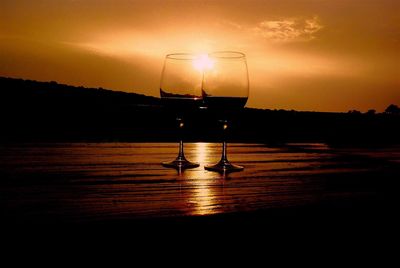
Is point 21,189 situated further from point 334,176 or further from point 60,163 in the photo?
point 334,176

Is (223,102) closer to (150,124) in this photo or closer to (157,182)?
(157,182)

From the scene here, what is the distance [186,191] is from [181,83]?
0.47m

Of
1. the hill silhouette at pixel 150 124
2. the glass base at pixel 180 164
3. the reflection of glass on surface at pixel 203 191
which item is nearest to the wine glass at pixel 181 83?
the glass base at pixel 180 164

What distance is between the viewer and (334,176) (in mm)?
1576

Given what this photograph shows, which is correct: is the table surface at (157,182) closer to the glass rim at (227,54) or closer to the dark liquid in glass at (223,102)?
the dark liquid in glass at (223,102)

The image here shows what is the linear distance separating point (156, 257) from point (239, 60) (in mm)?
729

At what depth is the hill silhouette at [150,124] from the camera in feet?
12.7

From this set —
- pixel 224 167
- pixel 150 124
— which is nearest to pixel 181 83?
pixel 224 167

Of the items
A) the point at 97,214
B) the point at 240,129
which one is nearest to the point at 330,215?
the point at 97,214

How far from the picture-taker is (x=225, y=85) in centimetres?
156

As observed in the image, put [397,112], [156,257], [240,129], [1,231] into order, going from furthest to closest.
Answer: [397,112] < [240,129] < [156,257] < [1,231]

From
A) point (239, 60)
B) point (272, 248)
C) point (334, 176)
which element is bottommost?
point (272, 248)

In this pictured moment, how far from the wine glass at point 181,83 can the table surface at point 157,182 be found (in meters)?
0.20

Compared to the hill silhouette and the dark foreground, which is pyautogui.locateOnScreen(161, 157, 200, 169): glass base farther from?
the hill silhouette
